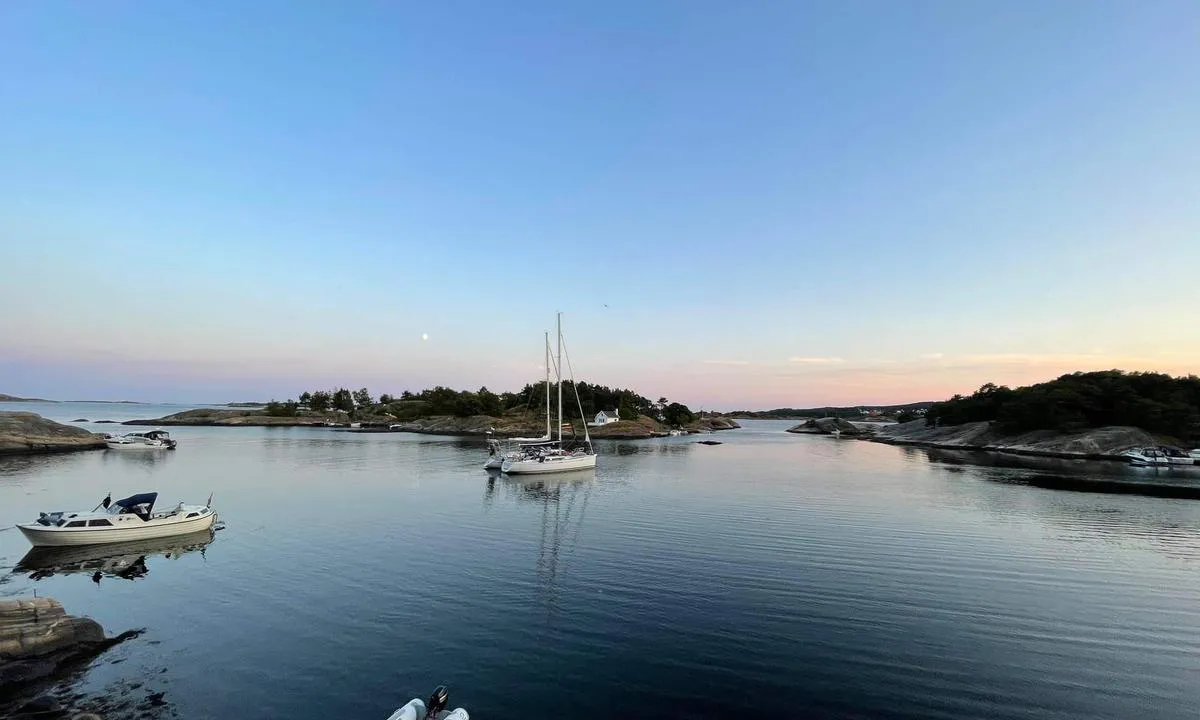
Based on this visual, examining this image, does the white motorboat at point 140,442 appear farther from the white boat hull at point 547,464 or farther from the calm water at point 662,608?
the white boat hull at point 547,464

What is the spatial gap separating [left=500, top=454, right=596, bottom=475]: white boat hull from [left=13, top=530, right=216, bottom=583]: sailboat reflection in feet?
116

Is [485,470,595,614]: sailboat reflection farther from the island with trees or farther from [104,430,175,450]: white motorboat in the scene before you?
the island with trees

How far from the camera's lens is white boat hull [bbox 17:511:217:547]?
29.2 m

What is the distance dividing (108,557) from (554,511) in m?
26.9

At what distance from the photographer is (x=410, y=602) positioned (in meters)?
21.1

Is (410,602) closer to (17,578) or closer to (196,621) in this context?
(196,621)

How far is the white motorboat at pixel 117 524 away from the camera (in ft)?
96.5

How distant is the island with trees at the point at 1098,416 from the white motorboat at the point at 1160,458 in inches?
246

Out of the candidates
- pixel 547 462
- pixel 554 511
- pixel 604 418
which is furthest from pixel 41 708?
pixel 604 418

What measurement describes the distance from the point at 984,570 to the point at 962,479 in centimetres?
4697

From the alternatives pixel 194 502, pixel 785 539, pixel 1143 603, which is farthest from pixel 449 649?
pixel 194 502

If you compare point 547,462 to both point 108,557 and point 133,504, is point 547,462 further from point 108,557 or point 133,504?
point 108,557

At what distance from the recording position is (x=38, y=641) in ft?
50.8

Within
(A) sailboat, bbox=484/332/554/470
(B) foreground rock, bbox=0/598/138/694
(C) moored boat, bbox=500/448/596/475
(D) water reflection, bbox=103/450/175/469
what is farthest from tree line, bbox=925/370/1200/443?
(D) water reflection, bbox=103/450/175/469
